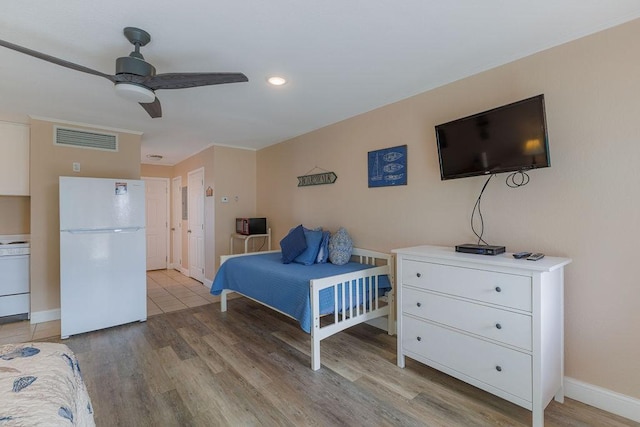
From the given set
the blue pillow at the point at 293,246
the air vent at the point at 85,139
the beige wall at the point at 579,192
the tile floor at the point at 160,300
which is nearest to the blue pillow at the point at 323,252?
the blue pillow at the point at 293,246

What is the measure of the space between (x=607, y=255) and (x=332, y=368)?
79.4 inches

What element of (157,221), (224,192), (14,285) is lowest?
(14,285)

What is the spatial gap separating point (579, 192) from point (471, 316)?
1.06 m

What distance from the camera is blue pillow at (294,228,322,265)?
324cm

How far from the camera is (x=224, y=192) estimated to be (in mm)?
4730

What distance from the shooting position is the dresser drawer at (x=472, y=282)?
67.5 inches

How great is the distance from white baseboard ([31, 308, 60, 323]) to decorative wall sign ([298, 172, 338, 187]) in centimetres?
335

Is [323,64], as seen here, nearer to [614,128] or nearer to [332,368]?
[614,128]

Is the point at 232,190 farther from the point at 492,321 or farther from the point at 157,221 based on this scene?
the point at 492,321

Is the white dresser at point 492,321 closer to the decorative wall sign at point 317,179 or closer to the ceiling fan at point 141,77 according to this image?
the decorative wall sign at point 317,179

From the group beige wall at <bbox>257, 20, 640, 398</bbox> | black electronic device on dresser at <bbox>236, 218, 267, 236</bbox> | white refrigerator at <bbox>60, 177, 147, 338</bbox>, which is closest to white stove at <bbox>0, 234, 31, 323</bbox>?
white refrigerator at <bbox>60, 177, 147, 338</bbox>

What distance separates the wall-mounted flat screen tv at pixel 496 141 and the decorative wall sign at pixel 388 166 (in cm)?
54

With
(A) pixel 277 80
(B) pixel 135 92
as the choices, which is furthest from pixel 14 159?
→ (A) pixel 277 80

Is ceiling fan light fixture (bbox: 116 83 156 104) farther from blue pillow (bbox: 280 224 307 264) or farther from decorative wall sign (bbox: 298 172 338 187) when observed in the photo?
decorative wall sign (bbox: 298 172 338 187)
